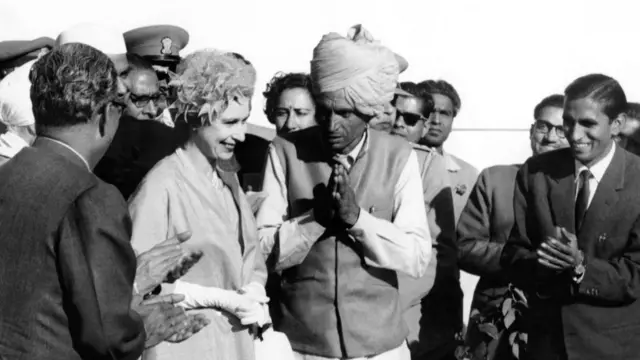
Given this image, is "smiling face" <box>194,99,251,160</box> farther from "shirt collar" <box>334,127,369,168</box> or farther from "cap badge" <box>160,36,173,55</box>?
"cap badge" <box>160,36,173,55</box>

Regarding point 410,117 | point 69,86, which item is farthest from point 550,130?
point 69,86

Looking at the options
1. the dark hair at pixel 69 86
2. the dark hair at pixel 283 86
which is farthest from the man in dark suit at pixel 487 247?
the dark hair at pixel 69 86

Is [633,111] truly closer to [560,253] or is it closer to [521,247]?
[521,247]

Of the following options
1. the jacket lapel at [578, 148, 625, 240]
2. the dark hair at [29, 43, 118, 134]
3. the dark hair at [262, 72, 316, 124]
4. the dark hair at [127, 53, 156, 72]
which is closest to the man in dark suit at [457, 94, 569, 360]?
the jacket lapel at [578, 148, 625, 240]

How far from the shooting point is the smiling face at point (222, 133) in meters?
4.38

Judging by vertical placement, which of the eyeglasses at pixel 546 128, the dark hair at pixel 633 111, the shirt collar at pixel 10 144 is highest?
the shirt collar at pixel 10 144

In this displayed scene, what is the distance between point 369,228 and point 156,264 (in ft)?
3.72

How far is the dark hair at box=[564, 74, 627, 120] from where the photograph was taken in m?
5.08

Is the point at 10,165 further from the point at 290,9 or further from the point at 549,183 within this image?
the point at 290,9

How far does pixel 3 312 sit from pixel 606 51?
23.9ft

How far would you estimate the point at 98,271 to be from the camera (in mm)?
3094

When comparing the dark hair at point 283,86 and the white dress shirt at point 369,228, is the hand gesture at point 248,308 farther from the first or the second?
the dark hair at point 283,86

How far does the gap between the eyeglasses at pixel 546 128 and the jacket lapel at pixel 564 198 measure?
4.46ft

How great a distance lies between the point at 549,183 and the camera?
16.7ft
